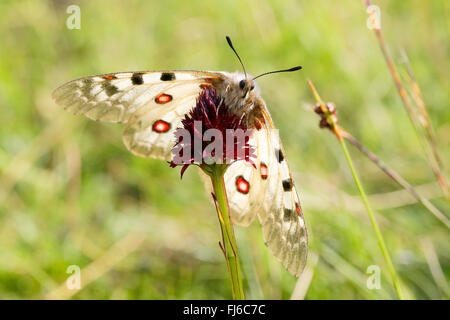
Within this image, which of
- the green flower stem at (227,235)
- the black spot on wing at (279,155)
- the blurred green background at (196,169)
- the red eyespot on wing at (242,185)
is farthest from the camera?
the blurred green background at (196,169)

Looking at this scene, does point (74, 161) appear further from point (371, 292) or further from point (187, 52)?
point (371, 292)

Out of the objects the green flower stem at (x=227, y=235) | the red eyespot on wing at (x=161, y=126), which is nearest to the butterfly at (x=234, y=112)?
the red eyespot on wing at (x=161, y=126)

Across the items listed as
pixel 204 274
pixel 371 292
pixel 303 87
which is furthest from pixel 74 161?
pixel 371 292

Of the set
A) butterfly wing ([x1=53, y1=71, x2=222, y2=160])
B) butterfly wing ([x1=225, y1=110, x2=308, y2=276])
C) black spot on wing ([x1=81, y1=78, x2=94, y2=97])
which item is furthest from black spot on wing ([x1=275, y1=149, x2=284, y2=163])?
black spot on wing ([x1=81, y1=78, x2=94, y2=97])

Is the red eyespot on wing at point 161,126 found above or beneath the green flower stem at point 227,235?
above

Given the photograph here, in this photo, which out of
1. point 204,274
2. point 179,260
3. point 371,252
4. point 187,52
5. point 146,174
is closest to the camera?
point 371,252

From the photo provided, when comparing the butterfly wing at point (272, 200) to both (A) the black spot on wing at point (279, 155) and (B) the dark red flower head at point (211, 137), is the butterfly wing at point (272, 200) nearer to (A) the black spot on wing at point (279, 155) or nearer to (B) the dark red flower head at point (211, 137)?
(A) the black spot on wing at point (279, 155)

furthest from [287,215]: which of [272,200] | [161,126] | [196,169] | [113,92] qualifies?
[196,169]

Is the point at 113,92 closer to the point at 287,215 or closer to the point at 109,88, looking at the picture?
the point at 109,88
